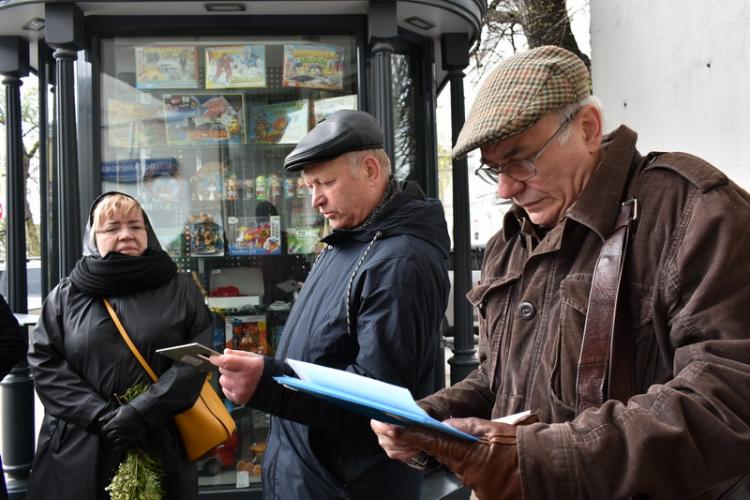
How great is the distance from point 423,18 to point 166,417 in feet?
8.74

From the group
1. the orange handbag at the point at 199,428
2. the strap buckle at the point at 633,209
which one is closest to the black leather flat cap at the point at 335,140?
the strap buckle at the point at 633,209

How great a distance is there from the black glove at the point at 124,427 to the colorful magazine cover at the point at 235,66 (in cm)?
220

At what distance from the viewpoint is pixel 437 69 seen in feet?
15.5

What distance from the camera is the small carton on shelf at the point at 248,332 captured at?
4133 millimetres

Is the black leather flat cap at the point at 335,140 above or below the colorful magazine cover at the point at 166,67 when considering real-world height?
below

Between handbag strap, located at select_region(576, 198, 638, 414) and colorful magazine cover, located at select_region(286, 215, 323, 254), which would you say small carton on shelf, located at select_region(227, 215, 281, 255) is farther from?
handbag strap, located at select_region(576, 198, 638, 414)

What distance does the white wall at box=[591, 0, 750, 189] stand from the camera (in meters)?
2.70

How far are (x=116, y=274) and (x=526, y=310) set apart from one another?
2039 mm

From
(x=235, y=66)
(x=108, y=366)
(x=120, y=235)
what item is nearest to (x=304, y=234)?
Answer: (x=235, y=66)

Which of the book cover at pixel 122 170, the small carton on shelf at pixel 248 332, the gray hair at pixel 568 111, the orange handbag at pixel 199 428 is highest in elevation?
the book cover at pixel 122 170

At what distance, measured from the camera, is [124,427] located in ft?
8.43

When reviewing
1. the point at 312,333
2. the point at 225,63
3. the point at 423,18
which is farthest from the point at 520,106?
the point at 225,63

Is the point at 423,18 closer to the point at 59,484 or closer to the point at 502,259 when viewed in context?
the point at 502,259

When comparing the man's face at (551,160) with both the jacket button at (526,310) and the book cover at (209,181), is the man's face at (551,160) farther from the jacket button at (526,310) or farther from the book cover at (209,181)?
the book cover at (209,181)
